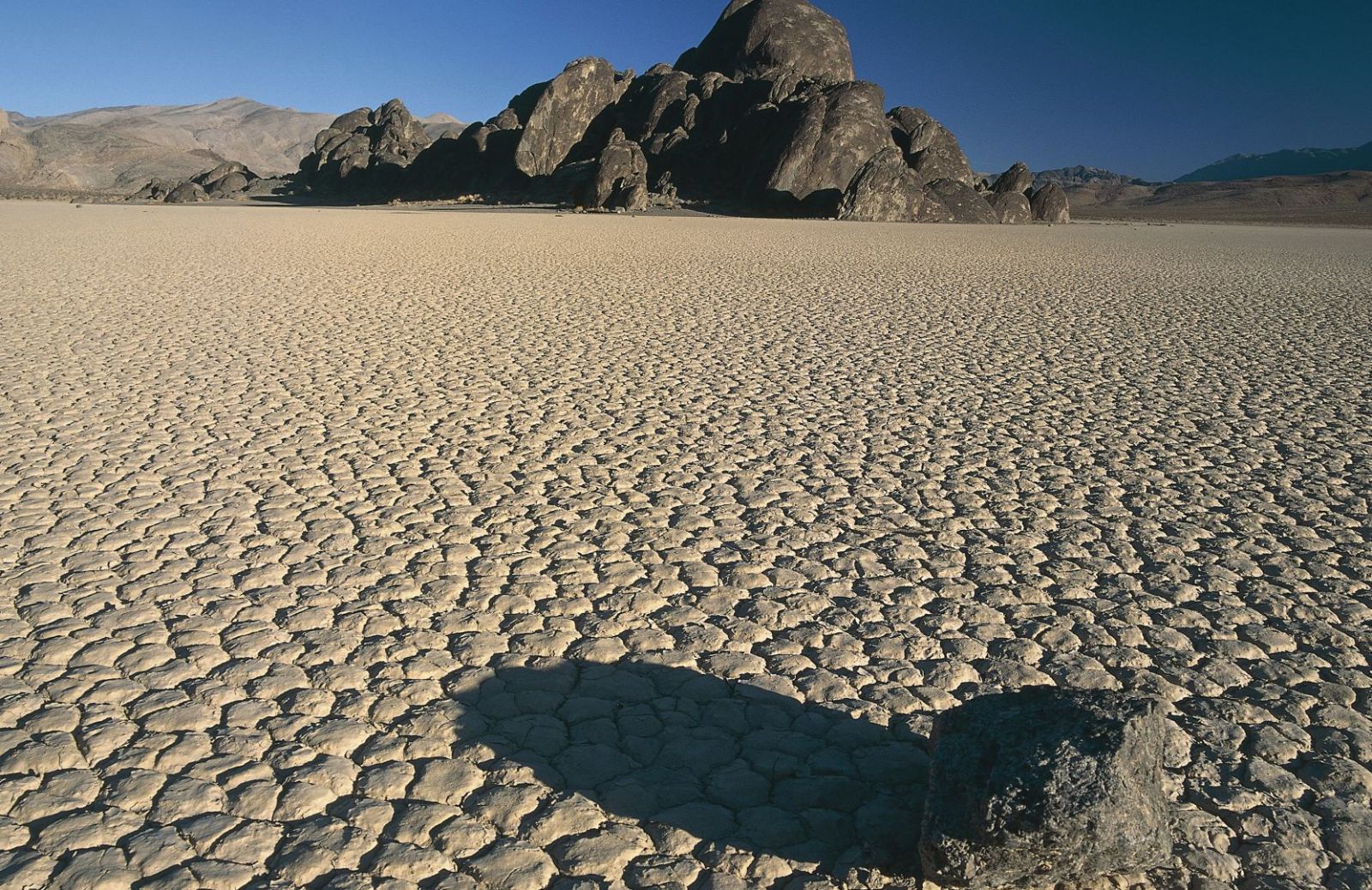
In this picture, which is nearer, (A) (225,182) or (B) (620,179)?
(B) (620,179)

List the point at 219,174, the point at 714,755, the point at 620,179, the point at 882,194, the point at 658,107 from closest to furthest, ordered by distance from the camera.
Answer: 1. the point at 714,755
2. the point at 882,194
3. the point at 620,179
4. the point at 658,107
5. the point at 219,174

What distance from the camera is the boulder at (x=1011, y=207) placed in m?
31.8

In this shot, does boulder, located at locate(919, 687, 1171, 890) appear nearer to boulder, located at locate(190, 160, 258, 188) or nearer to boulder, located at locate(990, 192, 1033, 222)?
boulder, located at locate(990, 192, 1033, 222)

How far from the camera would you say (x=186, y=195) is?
44.2 m

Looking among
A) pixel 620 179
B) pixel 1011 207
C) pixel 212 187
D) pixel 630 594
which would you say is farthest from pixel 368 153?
pixel 630 594

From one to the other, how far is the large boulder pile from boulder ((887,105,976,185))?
67 millimetres

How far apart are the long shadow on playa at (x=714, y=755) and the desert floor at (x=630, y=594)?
12 mm

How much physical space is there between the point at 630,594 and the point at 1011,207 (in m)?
32.1

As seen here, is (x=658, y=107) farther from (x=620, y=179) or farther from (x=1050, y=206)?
(x=1050, y=206)

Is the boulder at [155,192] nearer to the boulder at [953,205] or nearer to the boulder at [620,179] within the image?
the boulder at [620,179]

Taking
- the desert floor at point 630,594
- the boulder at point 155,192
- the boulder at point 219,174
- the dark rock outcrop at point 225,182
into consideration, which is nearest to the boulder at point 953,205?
the desert floor at point 630,594

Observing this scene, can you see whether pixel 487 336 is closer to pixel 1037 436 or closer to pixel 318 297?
pixel 318 297

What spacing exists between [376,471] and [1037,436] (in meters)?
3.64

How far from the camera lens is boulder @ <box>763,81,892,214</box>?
31438 mm
